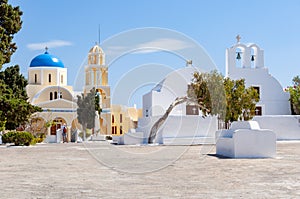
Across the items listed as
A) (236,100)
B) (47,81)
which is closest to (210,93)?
(236,100)

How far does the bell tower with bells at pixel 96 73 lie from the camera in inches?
1810

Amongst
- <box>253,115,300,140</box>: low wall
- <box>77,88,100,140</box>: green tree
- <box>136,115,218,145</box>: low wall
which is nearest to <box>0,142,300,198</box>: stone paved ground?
<box>136,115,218,145</box>: low wall

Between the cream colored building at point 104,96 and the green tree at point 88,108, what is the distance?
108 cm

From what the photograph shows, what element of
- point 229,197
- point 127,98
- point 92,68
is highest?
point 92,68

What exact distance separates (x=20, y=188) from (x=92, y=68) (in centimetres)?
3793

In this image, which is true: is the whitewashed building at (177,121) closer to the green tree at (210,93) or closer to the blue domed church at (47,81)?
the green tree at (210,93)

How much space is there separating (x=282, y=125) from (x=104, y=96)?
2470 centimetres

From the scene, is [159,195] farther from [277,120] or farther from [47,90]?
[47,90]

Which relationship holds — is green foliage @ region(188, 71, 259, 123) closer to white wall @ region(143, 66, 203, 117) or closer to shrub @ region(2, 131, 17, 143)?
white wall @ region(143, 66, 203, 117)

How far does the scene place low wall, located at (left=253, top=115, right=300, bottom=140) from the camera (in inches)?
1176

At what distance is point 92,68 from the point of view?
4581 cm

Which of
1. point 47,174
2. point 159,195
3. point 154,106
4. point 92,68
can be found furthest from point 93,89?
point 159,195

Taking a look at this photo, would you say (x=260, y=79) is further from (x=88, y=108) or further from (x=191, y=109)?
(x=88, y=108)

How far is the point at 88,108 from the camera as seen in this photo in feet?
152
